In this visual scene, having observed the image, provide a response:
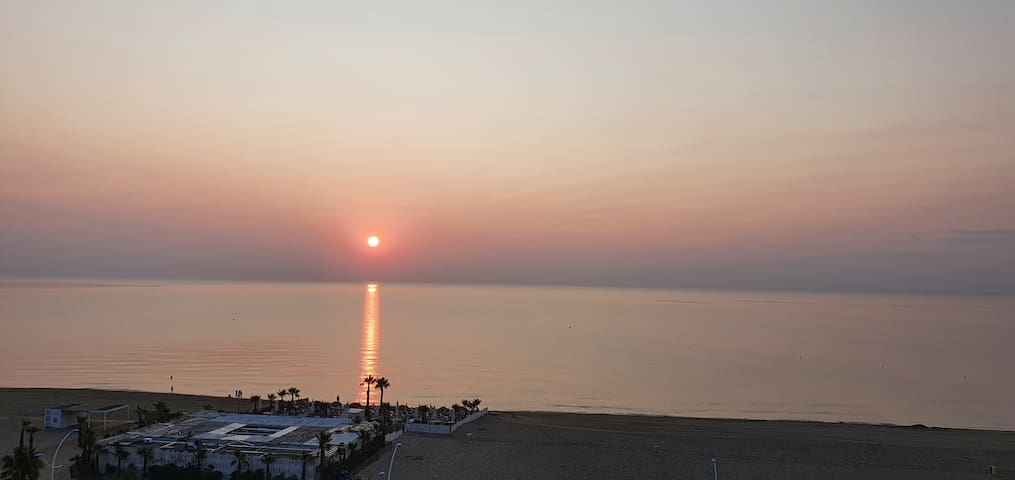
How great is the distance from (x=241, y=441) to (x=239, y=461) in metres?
5.79

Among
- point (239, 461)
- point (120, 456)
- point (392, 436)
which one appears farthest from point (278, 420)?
point (120, 456)

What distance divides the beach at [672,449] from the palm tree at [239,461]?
7491 millimetres

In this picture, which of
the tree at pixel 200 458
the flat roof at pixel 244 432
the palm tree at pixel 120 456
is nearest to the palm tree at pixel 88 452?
the palm tree at pixel 120 456

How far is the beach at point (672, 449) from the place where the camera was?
43.3 meters

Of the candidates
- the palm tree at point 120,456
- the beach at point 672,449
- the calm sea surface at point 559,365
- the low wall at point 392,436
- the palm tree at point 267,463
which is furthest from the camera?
the calm sea surface at point 559,365

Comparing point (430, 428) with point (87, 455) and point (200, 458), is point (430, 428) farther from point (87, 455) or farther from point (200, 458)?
point (87, 455)

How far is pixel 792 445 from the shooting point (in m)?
51.8

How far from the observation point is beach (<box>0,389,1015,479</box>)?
4328cm

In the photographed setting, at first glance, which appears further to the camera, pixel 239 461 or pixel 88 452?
pixel 88 452

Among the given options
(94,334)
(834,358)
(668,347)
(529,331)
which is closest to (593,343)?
(668,347)

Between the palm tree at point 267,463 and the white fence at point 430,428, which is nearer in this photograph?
the palm tree at point 267,463

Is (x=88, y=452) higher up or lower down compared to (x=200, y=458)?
higher up

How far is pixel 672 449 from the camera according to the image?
162 feet

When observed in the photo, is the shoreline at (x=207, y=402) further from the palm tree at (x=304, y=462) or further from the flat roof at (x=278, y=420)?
the palm tree at (x=304, y=462)
